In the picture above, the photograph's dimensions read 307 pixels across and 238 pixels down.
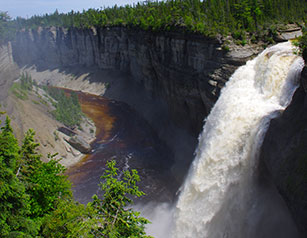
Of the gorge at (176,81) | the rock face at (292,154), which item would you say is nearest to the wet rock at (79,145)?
the gorge at (176,81)

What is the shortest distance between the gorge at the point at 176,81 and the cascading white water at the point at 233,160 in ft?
5.28

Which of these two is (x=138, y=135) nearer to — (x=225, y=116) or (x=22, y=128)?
(x=22, y=128)

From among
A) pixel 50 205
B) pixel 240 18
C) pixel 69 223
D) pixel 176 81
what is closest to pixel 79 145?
pixel 176 81

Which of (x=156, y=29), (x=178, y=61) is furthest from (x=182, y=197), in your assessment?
(x=156, y=29)

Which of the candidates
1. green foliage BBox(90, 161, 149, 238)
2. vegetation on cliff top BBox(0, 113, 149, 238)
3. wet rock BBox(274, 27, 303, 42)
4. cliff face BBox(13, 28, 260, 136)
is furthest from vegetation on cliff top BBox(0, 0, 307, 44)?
green foliage BBox(90, 161, 149, 238)

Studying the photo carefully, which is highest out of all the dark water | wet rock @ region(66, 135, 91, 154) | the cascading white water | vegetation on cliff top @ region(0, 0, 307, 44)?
vegetation on cliff top @ region(0, 0, 307, 44)

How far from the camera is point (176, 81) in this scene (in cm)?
4341

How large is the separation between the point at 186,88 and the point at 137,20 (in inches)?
1298

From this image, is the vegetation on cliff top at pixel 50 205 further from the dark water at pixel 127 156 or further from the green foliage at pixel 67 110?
the green foliage at pixel 67 110

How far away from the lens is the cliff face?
33.6 m

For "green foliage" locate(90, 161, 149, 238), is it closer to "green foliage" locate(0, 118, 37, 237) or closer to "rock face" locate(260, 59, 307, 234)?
"green foliage" locate(0, 118, 37, 237)

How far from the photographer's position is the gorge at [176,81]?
1905 centimetres

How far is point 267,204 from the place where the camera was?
69.3ft

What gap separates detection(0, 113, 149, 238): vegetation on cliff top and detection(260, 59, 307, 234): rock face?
26.6ft
